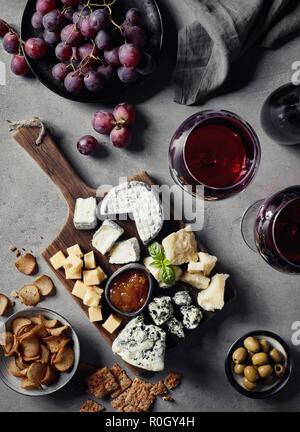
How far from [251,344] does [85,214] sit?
642 millimetres

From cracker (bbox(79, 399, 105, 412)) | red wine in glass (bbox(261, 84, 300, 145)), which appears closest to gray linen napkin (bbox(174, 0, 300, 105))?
red wine in glass (bbox(261, 84, 300, 145))

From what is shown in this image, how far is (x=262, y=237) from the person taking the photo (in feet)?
3.33

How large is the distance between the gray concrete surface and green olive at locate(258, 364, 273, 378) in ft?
0.44

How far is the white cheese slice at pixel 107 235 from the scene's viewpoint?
1273 mm

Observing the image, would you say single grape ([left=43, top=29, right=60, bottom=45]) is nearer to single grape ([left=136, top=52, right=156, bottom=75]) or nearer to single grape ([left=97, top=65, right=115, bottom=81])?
single grape ([left=97, top=65, right=115, bottom=81])

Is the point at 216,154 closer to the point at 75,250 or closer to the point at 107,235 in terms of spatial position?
the point at 107,235

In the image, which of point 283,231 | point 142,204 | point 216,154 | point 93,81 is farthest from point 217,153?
point 93,81

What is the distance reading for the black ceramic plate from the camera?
1240 mm

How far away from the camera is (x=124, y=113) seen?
128 centimetres

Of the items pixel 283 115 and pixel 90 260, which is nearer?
pixel 283 115

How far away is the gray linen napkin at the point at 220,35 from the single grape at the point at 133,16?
0.49 feet

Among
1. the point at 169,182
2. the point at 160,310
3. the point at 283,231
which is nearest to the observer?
the point at 283,231

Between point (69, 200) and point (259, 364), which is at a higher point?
point (69, 200)

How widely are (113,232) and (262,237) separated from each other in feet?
1.52
